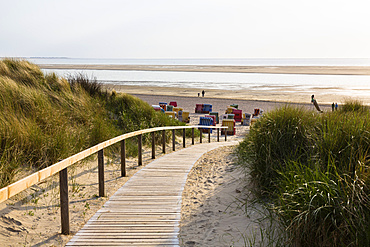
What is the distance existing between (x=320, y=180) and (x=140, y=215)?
96.2 inches

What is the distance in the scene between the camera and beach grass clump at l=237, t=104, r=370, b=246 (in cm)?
331

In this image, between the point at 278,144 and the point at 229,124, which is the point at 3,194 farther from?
the point at 229,124

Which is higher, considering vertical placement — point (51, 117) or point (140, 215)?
point (51, 117)

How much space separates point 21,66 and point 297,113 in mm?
8865

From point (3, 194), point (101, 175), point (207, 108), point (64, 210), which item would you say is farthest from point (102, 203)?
point (207, 108)

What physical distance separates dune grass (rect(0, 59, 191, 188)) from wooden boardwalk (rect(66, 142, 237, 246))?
1.37m

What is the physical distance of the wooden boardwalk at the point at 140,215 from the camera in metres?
4.03

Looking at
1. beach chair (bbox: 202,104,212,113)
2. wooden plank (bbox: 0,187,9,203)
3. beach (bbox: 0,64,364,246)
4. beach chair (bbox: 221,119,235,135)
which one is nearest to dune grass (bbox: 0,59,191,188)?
beach (bbox: 0,64,364,246)

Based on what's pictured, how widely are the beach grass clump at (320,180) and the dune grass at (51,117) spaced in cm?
360

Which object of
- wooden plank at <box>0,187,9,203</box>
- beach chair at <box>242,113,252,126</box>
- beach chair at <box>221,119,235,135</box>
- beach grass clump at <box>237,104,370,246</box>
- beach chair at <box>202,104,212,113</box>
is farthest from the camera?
beach chair at <box>202,104,212,113</box>

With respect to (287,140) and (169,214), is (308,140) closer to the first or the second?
(287,140)

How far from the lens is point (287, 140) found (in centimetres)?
531

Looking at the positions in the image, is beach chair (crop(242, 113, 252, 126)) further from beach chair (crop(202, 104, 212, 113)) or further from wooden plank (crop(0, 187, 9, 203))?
wooden plank (crop(0, 187, 9, 203))

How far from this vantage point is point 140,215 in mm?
4777
